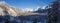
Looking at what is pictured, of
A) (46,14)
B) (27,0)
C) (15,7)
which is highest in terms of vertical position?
(27,0)

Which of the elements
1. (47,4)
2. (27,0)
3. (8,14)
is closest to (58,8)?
(47,4)

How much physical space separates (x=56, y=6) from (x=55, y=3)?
5 centimetres

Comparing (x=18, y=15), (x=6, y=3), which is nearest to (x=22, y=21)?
(x=18, y=15)

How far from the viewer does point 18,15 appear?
65.7 inches

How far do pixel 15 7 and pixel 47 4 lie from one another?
517 mm

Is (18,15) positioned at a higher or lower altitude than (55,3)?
lower

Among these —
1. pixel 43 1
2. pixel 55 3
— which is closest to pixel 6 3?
pixel 43 1

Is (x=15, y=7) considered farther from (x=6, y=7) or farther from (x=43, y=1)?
(x=43, y=1)

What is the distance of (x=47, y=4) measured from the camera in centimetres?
166

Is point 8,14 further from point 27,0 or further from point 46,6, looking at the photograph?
point 46,6

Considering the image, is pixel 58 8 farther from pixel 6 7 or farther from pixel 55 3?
pixel 6 7

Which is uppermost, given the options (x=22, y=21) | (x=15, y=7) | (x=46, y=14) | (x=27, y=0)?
(x=27, y=0)

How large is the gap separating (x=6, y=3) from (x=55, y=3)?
786mm

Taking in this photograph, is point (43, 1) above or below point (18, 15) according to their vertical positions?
above
